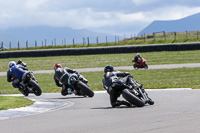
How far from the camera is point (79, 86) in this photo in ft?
53.4

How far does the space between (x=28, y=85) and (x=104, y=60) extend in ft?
81.2

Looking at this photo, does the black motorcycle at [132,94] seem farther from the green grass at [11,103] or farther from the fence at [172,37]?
the fence at [172,37]

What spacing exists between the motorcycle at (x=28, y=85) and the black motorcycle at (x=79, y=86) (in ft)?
5.62

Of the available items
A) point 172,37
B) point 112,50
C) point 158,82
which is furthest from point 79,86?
point 172,37

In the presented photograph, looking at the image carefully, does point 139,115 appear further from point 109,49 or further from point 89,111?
point 109,49

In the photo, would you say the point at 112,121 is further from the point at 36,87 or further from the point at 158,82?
the point at 158,82

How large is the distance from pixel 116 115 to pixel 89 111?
1459 millimetres

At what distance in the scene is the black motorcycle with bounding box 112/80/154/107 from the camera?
11945 millimetres

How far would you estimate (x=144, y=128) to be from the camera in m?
8.20

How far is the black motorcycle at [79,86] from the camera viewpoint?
16.2 meters

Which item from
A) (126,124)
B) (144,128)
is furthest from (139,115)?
(144,128)

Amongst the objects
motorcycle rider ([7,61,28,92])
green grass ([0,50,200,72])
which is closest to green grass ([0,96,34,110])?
motorcycle rider ([7,61,28,92])

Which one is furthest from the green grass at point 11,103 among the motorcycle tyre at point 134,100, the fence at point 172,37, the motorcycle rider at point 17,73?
the fence at point 172,37

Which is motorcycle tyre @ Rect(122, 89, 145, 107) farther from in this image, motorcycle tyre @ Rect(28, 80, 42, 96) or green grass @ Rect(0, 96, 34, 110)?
motorcycle tyre @ Rect(28, 80, 42, 96)
